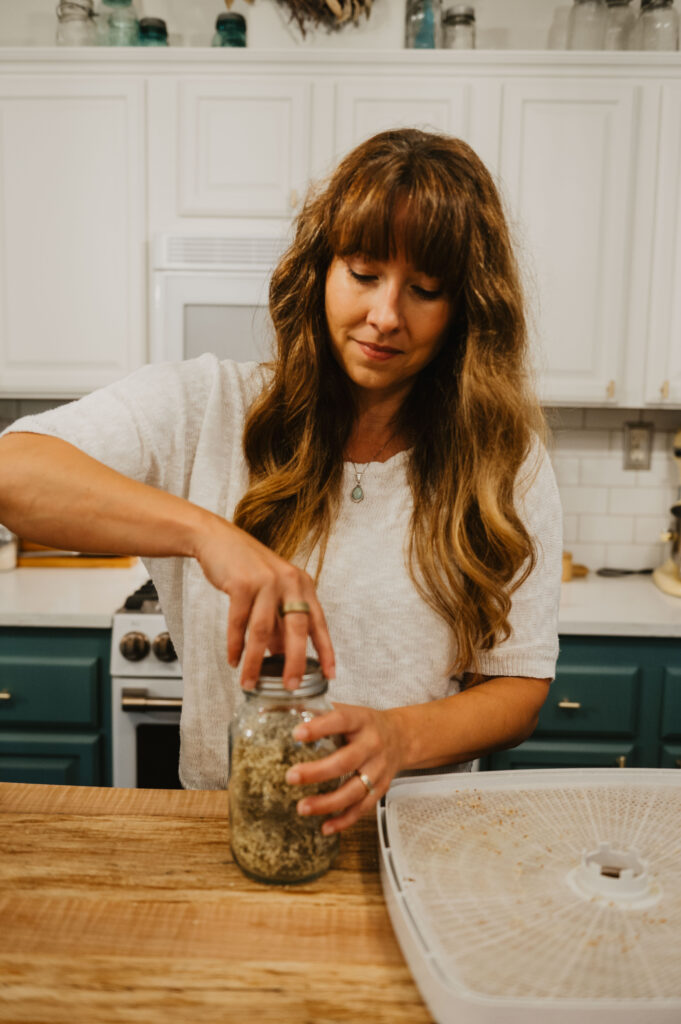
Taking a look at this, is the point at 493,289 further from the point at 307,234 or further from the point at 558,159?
the point at 558,159

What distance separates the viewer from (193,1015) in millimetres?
603

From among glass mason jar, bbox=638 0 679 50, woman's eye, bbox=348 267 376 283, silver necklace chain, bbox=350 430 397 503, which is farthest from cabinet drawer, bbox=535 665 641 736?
glass mason jar, bbox=638 0 679 50

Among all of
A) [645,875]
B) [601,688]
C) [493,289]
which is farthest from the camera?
[601,688]

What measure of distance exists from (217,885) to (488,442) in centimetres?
65

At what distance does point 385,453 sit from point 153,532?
42cm

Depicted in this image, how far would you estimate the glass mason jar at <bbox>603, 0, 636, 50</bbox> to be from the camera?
2508 millimetres

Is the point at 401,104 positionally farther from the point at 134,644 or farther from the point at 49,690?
the point at 49,690

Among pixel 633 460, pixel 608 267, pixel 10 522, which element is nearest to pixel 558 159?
pixel 608 267

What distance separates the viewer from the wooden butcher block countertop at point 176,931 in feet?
2.02

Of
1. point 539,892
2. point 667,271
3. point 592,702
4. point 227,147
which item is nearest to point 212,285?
point 227,147

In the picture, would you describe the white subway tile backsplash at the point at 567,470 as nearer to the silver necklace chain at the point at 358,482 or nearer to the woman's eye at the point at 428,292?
the silver necklace chain at the point at 358,482

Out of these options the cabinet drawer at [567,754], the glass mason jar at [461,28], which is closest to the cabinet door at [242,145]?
the glass mason jar at [461,28]

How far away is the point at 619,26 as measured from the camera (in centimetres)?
251

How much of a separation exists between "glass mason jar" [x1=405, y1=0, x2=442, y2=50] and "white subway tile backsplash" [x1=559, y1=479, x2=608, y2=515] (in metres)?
1.42
